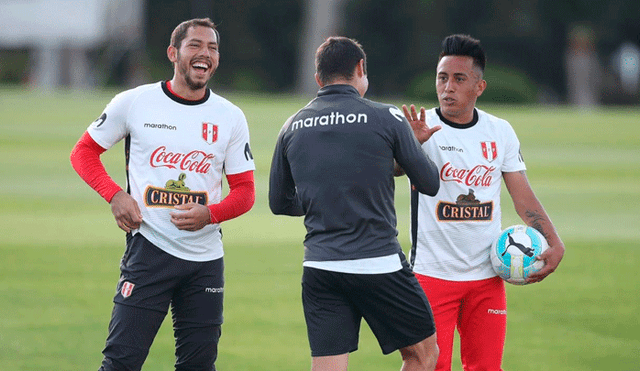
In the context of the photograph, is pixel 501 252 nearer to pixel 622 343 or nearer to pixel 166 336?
pixel 622 343

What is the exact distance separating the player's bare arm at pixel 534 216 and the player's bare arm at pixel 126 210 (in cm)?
232

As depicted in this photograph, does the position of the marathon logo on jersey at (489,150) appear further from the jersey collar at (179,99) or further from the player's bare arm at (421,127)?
the jersey collar at (179,99)

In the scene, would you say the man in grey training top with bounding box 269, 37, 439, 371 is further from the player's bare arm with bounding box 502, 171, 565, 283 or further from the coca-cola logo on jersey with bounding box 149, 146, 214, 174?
the player's bare arm with bounding box 502, 171, 565, 283

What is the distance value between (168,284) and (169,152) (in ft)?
2.60

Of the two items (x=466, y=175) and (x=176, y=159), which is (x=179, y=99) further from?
(x=466, y=175)

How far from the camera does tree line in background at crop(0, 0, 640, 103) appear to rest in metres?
61.3

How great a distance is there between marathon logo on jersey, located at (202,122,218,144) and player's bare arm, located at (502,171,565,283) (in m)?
1.85

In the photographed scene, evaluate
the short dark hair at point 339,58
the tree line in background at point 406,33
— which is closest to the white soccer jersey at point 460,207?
the short dark hair at point 339,58

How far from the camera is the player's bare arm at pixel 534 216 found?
6.52 metres

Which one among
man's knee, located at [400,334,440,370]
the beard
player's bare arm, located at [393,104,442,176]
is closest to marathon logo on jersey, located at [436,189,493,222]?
player's bare arm, located at [393,104,442,176]

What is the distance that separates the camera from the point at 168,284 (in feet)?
20.2

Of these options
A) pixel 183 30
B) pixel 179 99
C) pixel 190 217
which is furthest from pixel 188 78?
pixel 190 217

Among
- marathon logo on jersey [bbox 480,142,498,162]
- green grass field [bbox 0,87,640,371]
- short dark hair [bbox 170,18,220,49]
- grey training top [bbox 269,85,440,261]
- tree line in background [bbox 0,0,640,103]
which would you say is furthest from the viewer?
tree line in background [bbox 0,0,640,103]

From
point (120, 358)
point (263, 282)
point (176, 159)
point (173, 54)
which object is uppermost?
point (173, 54)
